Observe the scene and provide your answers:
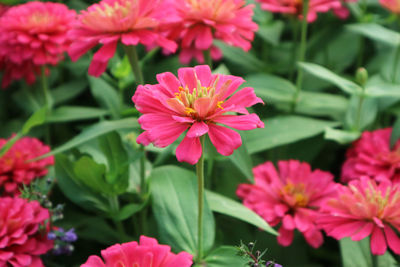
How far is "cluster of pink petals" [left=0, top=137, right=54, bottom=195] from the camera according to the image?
82 cm

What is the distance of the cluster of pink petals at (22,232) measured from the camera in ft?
2.16

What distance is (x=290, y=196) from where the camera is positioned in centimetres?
81

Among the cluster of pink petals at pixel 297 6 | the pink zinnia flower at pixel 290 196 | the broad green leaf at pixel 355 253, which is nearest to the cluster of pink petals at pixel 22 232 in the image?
the pink zinnia flower at pixel 290 196

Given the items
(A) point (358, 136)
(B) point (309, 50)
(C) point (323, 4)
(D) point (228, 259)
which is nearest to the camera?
(D) point (228, 259)

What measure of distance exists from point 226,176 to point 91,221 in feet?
0.86

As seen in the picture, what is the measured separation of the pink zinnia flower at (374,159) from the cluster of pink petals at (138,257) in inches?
16.1

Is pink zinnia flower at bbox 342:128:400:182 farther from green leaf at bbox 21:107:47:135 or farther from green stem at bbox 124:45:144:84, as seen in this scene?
green leaf at bbox 21:107:47:135

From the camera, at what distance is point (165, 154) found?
84cm

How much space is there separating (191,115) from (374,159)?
42 cm

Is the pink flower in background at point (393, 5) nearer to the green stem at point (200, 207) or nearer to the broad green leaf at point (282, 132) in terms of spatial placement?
the broad green leaf at point (282, 132)

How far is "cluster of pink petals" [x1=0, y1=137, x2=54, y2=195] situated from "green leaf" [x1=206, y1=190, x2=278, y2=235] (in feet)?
0.98

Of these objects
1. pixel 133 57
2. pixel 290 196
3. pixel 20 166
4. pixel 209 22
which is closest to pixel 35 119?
pixel 20 166

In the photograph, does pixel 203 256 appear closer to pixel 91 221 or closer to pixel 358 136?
pixel 91 221

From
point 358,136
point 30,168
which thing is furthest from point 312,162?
point 30,168
